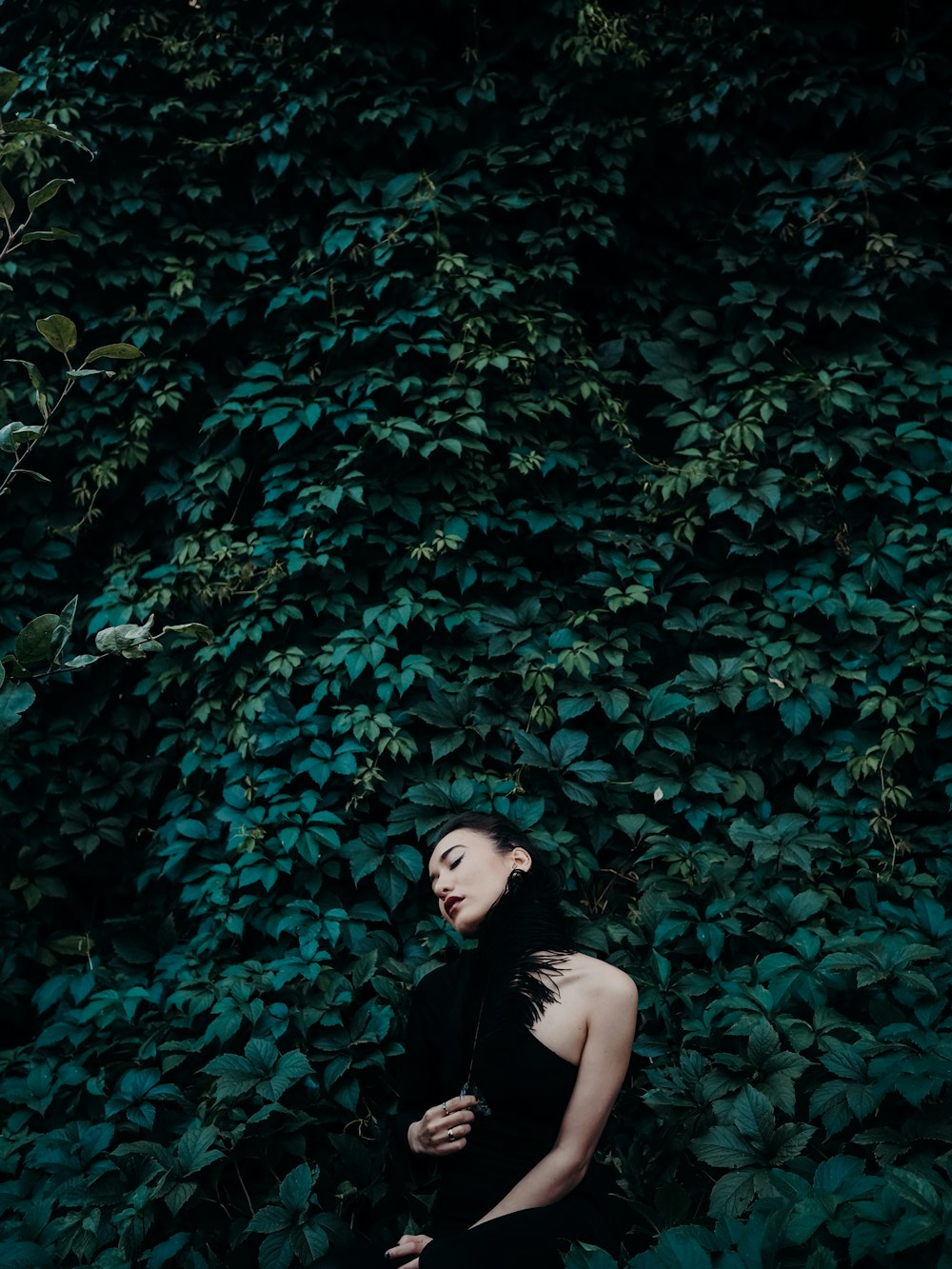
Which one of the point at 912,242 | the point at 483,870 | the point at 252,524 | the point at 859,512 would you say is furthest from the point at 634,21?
the point at 483,870

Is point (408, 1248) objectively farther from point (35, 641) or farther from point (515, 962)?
point (35, 641)

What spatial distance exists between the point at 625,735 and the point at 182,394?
2.28 meters

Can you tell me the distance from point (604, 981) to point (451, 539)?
6.11 feet

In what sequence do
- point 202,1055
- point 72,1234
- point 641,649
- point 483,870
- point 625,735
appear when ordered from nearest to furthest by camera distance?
1. point 483,870
2. point 72,1234
3. point 202,1055
4. point 625,735
5. point 641,649

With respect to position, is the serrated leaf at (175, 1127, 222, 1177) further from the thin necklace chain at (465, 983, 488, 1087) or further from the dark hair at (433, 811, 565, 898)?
the dark hair at (433, 811, 565, 898)

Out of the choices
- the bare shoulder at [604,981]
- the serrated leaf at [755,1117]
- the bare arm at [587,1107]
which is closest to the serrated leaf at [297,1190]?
the bare arm at [587,1107]

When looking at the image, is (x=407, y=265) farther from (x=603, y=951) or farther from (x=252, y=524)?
(x=603, y=951)

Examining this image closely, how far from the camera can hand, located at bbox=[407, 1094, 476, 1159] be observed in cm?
193

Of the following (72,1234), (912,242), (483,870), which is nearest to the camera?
(483,870)

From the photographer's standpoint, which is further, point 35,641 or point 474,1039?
point 474,1039

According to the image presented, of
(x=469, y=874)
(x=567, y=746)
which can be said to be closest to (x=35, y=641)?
(x=469, y=874)

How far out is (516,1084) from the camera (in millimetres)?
1929

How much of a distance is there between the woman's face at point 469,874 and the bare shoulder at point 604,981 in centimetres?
23

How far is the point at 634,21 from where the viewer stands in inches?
160
